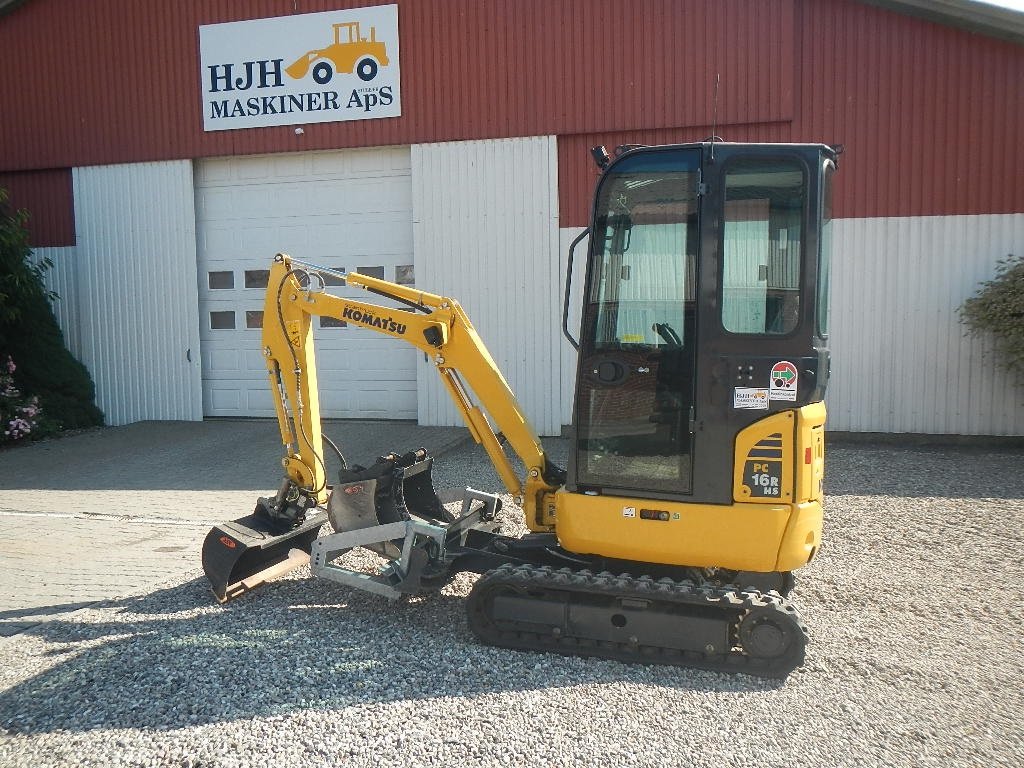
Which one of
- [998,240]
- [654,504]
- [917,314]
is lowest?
[654,504]

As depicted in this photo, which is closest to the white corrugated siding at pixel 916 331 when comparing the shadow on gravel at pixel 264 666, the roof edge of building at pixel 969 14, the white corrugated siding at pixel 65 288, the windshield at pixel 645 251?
the roof edge of building at pixel 969 14

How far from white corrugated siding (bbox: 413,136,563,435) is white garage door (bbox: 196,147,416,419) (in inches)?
19.4

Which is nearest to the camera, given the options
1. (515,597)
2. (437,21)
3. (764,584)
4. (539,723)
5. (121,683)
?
(539,723)

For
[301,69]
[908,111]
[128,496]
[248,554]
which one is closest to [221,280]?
Answer: [301,69]

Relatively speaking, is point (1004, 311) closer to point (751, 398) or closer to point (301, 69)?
point (751, 398)

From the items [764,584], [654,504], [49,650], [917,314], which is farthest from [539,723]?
[917,314]

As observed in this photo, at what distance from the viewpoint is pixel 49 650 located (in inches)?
186

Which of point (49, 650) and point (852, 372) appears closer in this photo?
point (49, 650)

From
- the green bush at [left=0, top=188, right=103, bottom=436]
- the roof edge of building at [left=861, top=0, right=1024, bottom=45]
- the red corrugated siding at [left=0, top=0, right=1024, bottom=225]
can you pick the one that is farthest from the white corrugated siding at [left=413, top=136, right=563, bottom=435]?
the green bush at [left=0, top=188, right=103, bottom=436]

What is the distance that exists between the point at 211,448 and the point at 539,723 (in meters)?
7.93

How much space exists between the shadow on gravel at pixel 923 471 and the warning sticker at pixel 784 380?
4.50 meters

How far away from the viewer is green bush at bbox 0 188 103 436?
11.8 metres

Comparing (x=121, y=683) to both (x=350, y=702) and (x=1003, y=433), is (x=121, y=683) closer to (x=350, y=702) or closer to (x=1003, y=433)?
(x=350, y=702)

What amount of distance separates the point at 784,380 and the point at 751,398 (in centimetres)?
18
